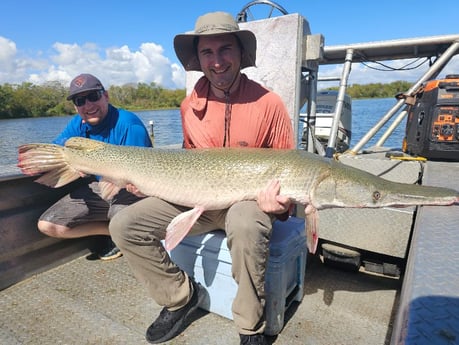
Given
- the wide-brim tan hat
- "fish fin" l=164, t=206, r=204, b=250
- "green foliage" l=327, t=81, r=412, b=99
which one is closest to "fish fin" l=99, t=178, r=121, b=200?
"fish fin" l=164, t=206, r=204, b=250

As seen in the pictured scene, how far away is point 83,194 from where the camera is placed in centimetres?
345

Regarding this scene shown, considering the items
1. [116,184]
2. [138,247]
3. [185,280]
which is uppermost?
[116,184]

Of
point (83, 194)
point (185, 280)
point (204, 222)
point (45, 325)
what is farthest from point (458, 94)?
point (45, 325)

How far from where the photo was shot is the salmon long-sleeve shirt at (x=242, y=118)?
2.62 m

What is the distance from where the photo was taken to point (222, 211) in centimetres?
256

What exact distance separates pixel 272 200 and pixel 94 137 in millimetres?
2284

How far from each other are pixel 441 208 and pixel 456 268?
854mm

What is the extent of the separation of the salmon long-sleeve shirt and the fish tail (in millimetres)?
1208

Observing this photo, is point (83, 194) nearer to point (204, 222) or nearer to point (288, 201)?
point (204, 222)

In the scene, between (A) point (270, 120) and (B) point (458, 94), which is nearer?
(A) point (270, 120)

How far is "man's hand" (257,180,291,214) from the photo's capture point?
2.22 meters

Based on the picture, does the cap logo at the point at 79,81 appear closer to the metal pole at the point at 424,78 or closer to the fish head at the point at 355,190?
the fish head at the point at 355,190

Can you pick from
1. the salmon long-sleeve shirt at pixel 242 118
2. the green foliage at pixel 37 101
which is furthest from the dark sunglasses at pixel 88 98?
the green foliage at pixel 37 101

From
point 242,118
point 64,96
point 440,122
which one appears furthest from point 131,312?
point 64,96
